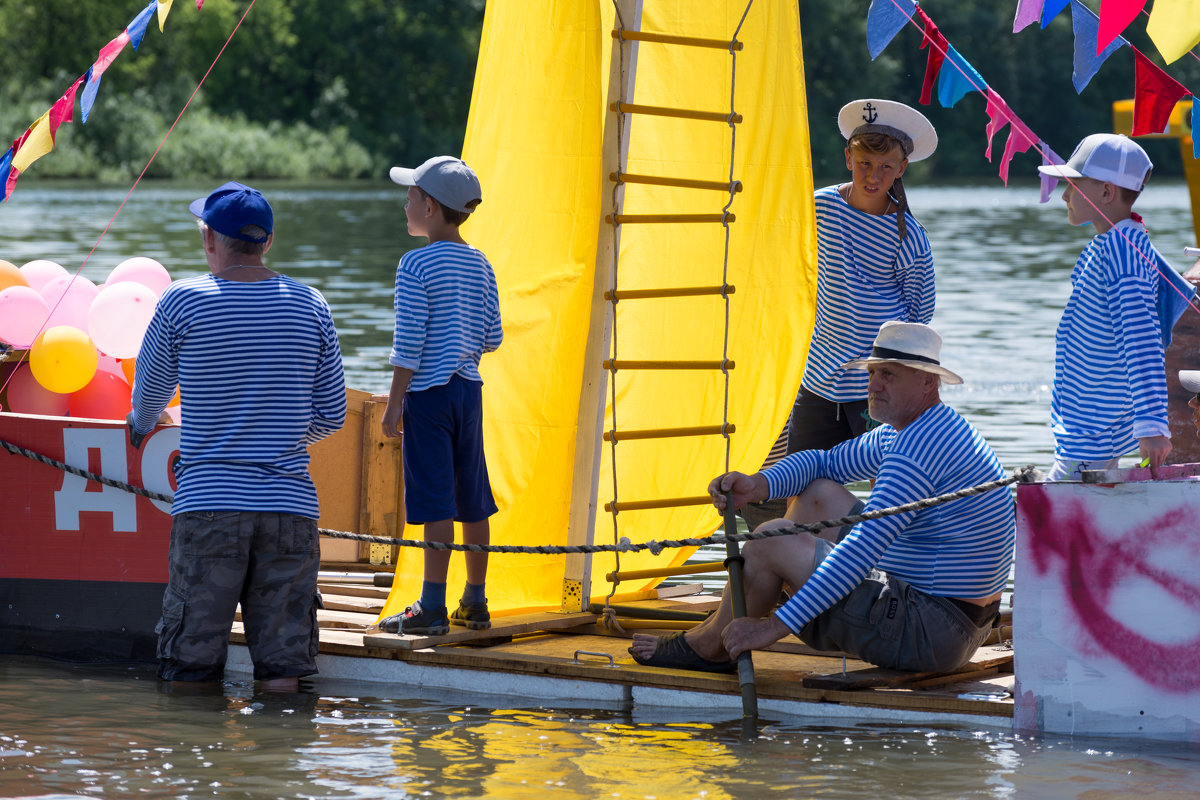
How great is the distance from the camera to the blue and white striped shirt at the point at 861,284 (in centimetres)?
613

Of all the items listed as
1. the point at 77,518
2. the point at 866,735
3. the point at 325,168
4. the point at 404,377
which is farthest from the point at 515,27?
the point at 325,168

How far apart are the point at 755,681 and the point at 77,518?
8.10ft

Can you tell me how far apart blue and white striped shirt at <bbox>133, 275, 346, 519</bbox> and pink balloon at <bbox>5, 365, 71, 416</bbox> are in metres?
1.48

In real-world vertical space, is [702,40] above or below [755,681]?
above

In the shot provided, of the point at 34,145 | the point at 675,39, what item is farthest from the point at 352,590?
the point at 675,39

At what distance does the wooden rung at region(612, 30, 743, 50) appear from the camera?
241 inches

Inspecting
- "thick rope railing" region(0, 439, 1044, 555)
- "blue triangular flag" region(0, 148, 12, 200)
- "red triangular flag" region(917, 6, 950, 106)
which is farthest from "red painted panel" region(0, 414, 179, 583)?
"red triangular flag" region(917, 6, 950, 106)

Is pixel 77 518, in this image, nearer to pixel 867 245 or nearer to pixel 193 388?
pixel 193 388

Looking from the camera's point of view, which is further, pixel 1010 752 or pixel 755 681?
pixel 755 681

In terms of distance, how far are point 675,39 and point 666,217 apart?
0.64 m

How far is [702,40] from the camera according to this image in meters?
6.19

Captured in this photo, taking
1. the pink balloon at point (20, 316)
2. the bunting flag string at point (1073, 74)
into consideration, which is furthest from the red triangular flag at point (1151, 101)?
the pink balloon at point (20, 316)

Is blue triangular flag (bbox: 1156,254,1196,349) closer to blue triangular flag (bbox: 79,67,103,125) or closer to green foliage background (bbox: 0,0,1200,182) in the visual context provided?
blue triangular flag (bbox: 79,67,103,125)

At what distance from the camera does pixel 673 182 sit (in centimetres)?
616
